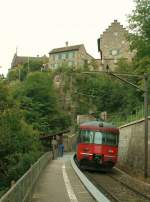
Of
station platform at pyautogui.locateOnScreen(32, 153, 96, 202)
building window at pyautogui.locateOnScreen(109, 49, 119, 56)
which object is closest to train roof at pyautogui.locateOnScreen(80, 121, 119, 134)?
station platform at pyautogui.locateOnScreen(32, 153, 96, 202)

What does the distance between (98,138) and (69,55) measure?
97.5m

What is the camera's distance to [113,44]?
4296 inches

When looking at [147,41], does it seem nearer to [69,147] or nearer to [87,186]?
[87,186]

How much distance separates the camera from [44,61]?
449ft

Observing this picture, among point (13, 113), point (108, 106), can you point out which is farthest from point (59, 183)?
point (108, 106)

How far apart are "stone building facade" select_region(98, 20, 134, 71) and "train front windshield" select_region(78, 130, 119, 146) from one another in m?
75.7

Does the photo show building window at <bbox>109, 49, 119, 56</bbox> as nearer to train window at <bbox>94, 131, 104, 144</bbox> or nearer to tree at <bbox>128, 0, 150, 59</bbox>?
tree at <bbox>128, 0, 150, 59</bbox>

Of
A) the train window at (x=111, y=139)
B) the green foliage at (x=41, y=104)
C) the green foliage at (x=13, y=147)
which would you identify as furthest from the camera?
the green foliage at (x=41, y=104)

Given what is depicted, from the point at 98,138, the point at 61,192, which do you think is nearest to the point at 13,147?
the point at 98,138

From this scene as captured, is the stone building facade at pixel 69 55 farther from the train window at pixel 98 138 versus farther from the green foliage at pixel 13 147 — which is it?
the train window at pixel 98 138

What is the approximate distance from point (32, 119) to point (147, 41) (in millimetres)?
46112

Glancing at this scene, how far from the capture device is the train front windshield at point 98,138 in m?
32.1

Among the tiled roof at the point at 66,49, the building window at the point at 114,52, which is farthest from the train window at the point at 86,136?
the tiled roof at the point at 66,49

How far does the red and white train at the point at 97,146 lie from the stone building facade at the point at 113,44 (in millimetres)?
75555
